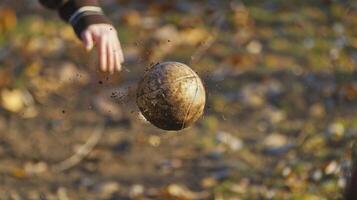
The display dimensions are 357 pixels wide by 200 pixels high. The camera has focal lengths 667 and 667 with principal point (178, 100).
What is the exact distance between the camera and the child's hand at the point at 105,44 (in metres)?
3.35

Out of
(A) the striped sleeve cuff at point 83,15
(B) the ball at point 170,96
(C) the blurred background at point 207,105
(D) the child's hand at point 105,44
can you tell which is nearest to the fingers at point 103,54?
(D) the child's hand at point 105,44

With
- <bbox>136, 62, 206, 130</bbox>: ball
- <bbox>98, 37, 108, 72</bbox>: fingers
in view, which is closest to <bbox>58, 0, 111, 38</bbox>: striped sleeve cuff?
<bbox>98, 37, 108, 72</bbox>: fingers

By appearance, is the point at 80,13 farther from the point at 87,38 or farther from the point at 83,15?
the point at 87,38

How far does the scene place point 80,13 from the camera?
11.6 ft

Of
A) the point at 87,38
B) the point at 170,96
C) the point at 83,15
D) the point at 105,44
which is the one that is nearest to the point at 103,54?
the point at 105,44

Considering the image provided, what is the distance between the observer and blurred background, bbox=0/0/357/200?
4520 mm

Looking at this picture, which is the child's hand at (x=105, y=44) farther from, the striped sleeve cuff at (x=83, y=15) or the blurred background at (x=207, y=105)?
the blurred background at (x=207, y=105)

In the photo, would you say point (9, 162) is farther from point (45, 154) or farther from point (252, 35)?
point (252, 35)

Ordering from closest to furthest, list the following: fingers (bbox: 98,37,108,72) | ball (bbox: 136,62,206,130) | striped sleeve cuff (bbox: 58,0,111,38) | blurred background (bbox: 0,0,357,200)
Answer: ball (bbox: 136,62,206,130) → fingers (bbox: 98,37,108,72) → striped sleeve cuff (bbox: 58,0,111,38) → blurred background (bbox: 0,0,357,200)

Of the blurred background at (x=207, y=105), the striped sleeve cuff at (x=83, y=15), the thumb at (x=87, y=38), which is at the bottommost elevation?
the blurred background at (x=207, y=105)

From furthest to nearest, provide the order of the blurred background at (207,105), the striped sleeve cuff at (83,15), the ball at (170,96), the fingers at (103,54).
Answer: the blurred background at (207,105) → the striped sleeve cuff at (83,15) → the fingers at (103,54) → the ball at (170,96)

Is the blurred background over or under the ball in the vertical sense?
under

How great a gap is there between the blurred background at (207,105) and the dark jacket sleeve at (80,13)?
90 cm

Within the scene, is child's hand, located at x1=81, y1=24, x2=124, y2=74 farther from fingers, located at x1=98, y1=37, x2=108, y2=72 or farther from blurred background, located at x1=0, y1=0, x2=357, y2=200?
blurred background, located at x1=0, y1=0, x2=357, y2=200
